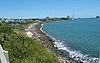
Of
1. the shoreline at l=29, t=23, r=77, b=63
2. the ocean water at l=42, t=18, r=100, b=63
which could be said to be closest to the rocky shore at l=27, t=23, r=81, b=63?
the shoreline at l=29, t=23, r=77, b=63

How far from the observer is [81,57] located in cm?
4275

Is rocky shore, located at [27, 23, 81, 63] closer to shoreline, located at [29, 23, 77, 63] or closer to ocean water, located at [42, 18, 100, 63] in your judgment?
shoreline, located at [29, 23, 77, 63]

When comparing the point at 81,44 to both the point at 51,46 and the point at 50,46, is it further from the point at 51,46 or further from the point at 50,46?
the point at 50,46

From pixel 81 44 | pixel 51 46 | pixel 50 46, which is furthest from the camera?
pixel 81 44

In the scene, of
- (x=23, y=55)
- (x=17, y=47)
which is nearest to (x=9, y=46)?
(x=17, y=47)

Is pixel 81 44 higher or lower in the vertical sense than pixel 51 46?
lower

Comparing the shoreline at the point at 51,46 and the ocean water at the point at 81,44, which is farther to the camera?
the ocean water at the point at 81,44

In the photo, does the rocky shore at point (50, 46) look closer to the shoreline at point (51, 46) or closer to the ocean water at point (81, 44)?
the shoreline at point (51, 46)

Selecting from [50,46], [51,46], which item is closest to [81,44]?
[51,46]

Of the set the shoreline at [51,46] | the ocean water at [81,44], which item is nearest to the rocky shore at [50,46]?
the shoreline at [51,46]

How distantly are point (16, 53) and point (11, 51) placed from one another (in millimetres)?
655

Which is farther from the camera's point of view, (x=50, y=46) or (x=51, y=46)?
(x=51, y=46)

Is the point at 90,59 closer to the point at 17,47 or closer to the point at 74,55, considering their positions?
the point at 74,55

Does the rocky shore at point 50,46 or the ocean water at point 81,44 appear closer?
the rocky shore at point 50,46
